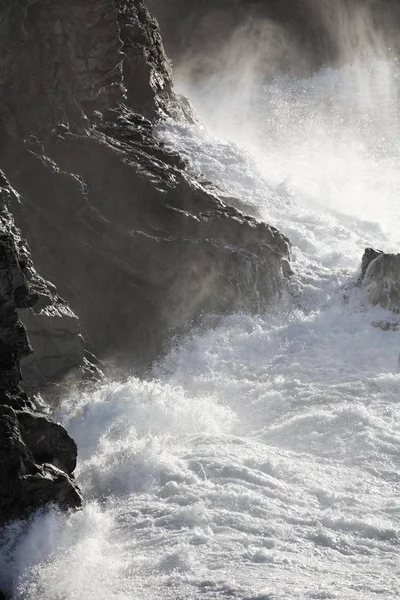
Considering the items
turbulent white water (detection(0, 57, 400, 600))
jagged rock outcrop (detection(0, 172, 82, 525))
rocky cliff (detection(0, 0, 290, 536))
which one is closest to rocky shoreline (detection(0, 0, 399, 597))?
rocky cliff (detection(0, 0, 290, 536))

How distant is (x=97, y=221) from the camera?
2577 centimetres

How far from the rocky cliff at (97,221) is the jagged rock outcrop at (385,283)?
8.55ft

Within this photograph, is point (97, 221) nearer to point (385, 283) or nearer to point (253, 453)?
point (385, 283)

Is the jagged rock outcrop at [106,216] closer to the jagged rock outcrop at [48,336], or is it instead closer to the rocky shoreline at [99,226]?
the rocky shoreline at [99,226]

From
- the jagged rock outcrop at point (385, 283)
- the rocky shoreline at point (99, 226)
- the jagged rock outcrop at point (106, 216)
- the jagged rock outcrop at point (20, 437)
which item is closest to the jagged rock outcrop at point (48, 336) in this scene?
the rocky shoreline at point (99, 226)

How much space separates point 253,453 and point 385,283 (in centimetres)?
919

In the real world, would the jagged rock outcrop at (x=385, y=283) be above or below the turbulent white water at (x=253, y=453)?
above

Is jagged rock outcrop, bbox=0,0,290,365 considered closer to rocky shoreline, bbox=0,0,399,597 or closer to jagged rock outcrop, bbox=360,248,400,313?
rocky shoreline, bbox=0,0,399,597

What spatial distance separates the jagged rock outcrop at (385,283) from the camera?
26.8 m

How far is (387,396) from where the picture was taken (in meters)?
22.7

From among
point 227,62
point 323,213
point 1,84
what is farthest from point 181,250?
point 227,62

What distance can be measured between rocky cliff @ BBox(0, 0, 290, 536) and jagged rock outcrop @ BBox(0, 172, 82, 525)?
16.3 ft

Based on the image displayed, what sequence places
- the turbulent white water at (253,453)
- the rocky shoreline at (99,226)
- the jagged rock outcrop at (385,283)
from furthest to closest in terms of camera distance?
the jagged rock outcrop at (385,283) < the rocky shoreline at (99,226) < the turbulent white water at (253,453)

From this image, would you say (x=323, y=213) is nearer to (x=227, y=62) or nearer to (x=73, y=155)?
(x=73, y=155)
